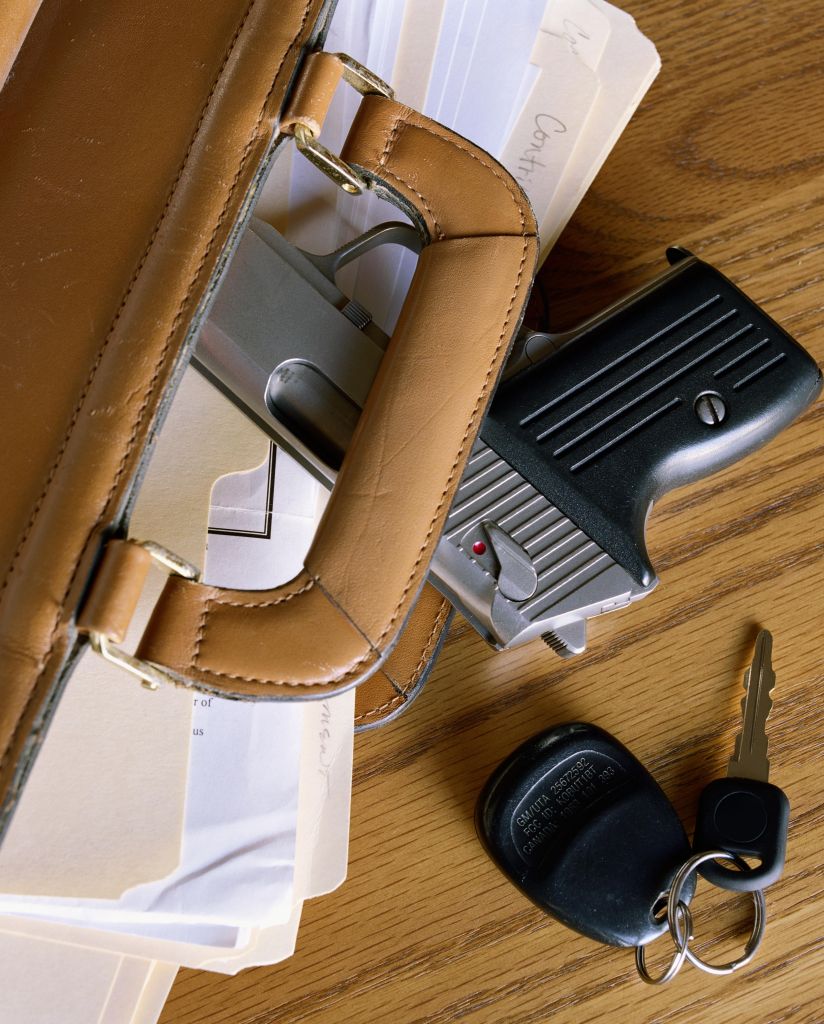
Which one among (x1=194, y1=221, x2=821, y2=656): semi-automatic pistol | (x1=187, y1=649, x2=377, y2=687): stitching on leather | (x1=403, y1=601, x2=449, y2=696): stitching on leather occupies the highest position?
(x1=194, y1=221, x2=821, y2=656): semi-automatic pistol

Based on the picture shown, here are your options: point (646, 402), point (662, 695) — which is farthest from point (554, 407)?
point (662, 695)

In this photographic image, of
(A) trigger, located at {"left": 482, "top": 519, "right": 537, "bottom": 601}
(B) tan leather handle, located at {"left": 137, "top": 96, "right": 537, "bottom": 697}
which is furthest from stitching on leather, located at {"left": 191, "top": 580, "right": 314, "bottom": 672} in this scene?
(A) trigger, located at {"left": 482, "top": 519, "right": 537, "bottom": 601}

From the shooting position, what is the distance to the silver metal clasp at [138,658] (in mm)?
270

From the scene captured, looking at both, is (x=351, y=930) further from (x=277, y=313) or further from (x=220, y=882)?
(x=277, y=313)

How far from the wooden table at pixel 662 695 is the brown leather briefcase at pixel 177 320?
13 centimetres

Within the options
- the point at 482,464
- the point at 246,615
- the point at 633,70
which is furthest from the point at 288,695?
the point at 633,70

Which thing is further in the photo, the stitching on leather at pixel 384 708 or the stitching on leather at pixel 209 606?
the stitching on leather at pixel 384 708

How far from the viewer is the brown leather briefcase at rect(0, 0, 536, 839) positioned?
0.89ft

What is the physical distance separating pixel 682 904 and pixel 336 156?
34 cm

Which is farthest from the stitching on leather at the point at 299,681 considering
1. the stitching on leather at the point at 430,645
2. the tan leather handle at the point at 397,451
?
the stitching on leather at the point at 430,645

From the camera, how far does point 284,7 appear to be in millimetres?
317

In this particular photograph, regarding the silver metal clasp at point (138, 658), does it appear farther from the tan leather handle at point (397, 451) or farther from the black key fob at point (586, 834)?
the black key fob at point (586, 834)

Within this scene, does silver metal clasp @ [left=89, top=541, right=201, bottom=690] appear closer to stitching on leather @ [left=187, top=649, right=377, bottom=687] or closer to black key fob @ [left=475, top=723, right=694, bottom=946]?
stitching on leather @ [left=187, top=649, right=377, bottom=687]

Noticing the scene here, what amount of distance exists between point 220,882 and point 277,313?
0.23 m
